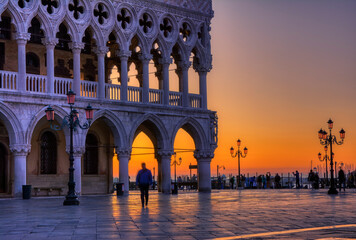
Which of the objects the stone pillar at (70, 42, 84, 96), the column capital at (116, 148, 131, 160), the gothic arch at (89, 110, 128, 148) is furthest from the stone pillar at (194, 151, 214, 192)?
the stone pillar at (70, 42, 84, 96)

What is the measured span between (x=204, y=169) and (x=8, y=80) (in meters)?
13.0

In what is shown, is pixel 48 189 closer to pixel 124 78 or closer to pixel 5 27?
pixel 124 78

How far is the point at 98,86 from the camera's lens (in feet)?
108

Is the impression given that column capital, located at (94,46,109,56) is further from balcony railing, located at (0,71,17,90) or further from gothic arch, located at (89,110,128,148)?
balcony railing, located at (0,71,17,90)

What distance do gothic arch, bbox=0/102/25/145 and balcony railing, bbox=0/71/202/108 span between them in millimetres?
1063

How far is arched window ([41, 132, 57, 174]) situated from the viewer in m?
33.6

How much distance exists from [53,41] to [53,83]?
2.03m

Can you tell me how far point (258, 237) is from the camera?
36.0ft

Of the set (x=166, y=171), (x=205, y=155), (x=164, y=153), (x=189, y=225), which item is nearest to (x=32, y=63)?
(x=164, y=153)

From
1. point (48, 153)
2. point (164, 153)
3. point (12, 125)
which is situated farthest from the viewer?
point (164, 153)

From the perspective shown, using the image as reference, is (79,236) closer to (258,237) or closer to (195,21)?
(258,237)

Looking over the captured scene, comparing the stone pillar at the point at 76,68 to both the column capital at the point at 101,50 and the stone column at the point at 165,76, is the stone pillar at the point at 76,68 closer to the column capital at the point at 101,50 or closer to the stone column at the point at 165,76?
the column capital at the point at 101,50

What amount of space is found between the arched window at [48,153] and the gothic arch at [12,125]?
161 inches

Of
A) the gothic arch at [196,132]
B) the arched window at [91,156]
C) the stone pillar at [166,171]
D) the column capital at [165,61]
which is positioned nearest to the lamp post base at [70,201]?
the stone pillar at [166,171]
